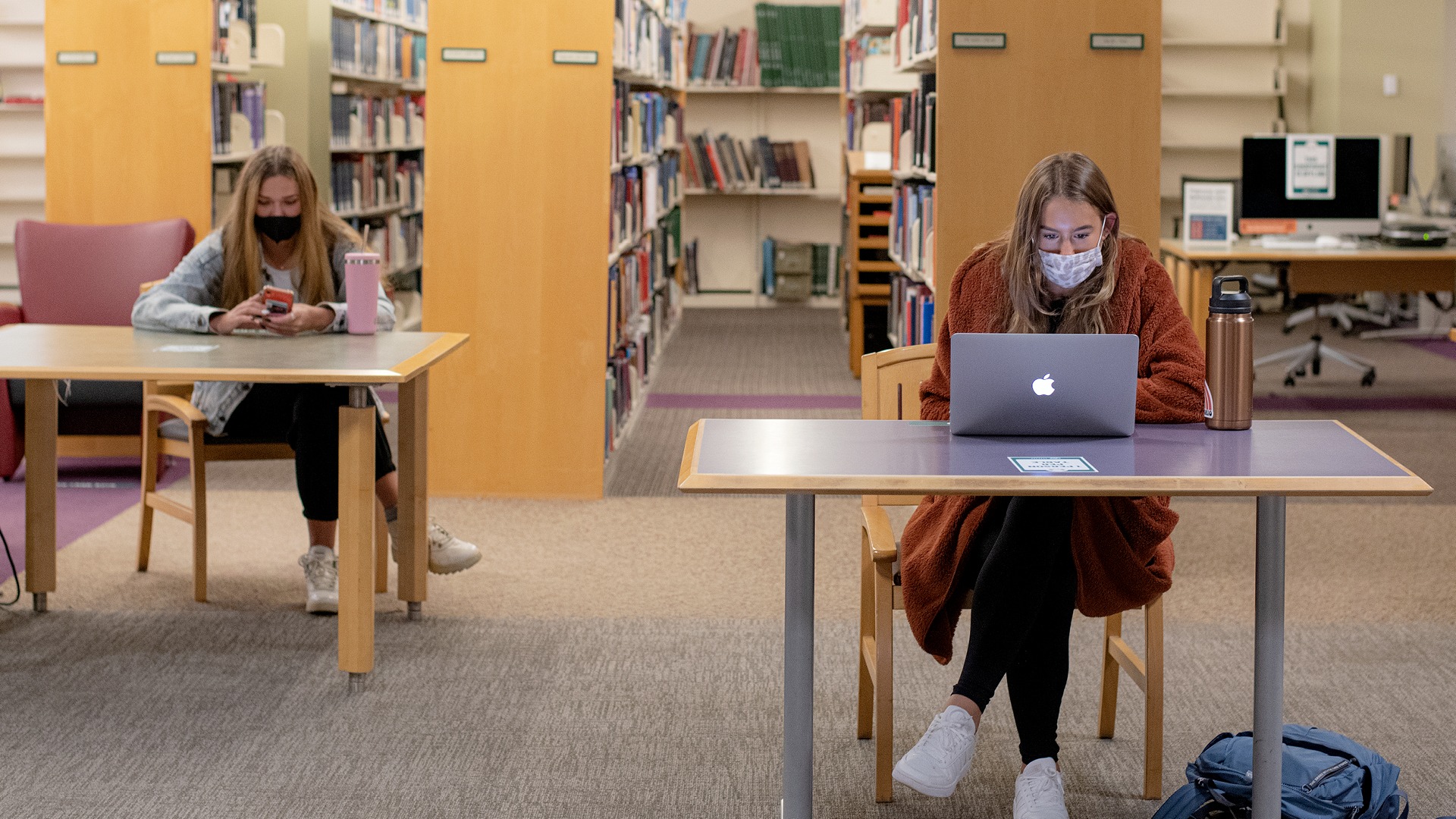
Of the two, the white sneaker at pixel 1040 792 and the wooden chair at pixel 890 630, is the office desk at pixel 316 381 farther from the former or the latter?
the white sneaker at pixel 1040 792

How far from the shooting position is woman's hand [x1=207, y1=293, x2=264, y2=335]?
305 centimetres

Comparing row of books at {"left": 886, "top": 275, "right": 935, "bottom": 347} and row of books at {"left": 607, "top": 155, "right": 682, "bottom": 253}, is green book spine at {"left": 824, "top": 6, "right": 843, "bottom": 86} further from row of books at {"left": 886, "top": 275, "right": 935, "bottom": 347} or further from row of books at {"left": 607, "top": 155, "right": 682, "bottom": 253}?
row of books at {"left": 886, "top": 275, "right": 935, "bottom": 347}

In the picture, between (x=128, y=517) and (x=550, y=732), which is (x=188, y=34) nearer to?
(x=128, y=517)

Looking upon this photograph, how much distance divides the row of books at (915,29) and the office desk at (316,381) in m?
1.77

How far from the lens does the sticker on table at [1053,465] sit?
5.95 feet

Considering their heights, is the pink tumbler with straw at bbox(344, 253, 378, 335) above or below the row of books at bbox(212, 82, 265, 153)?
below

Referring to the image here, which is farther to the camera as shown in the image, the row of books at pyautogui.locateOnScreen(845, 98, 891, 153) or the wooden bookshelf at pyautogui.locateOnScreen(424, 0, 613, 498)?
the row of books at pyautogui.locateOnScreen(845, 98, 891, 153)

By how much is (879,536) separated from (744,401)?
3969 millimetres

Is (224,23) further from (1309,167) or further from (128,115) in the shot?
(1309,167)

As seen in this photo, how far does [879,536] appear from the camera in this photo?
2371mm

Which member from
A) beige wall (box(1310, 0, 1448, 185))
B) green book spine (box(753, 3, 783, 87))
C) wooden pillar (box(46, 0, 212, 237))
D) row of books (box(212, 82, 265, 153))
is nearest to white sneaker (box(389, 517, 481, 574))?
wooden pillar (box(46, 0, 212, 237))

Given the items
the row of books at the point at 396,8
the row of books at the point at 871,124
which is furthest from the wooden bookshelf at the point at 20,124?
the row of books at the point at 871,124

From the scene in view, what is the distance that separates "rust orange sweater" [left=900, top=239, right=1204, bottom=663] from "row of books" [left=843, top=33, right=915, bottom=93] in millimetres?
4560

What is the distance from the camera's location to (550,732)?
2650mm
